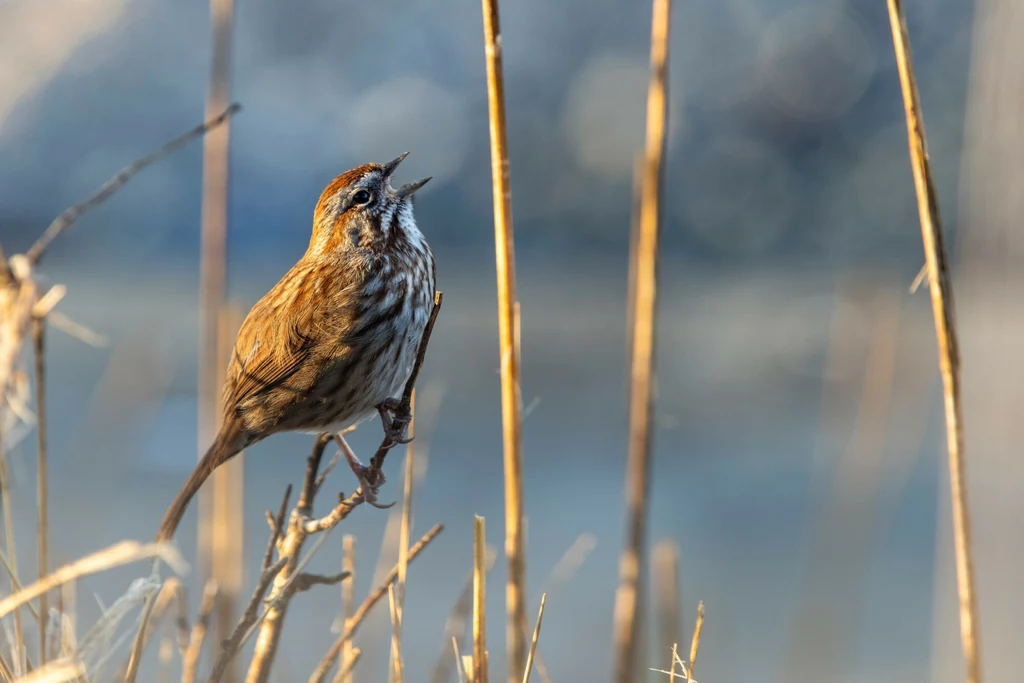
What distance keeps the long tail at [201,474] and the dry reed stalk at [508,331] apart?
48cm

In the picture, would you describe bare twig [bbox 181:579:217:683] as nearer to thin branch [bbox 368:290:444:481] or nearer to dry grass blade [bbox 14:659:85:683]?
thin branch [bbox 368:290:444:481]

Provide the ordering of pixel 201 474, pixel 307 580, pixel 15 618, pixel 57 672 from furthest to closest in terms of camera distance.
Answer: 1. pixel 201 474
2. pixel 307 580
3. pixel 15 618
4. pixel 57 672

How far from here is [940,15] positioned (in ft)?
38.7

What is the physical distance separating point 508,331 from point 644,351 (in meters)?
0.42

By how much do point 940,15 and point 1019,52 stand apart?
9525mm

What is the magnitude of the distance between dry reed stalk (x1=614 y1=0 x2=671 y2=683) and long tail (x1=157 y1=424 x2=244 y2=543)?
72 centimetres

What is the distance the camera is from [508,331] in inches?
60.2

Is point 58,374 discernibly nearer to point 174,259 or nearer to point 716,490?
point 174,259

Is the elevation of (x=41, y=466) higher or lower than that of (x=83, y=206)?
lower

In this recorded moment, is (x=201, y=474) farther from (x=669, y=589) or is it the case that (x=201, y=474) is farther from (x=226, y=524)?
(x=669, y=589)

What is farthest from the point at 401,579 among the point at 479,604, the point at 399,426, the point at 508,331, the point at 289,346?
the point at 289,346

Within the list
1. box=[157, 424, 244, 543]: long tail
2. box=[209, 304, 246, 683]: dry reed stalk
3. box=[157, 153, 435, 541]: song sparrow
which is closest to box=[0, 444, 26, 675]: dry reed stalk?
box=[157, 424, 244, 543]: long tail

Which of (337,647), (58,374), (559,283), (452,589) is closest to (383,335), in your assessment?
(337,647)

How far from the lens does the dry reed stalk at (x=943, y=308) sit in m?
1.47
